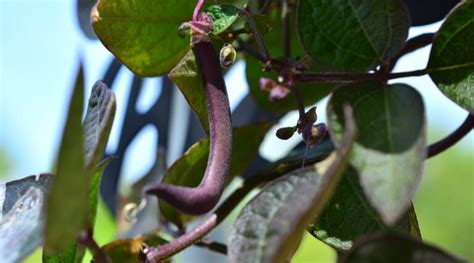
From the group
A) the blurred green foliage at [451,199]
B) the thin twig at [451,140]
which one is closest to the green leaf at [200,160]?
the thin twig at [451,140]

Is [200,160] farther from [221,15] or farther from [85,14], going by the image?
[85,14]

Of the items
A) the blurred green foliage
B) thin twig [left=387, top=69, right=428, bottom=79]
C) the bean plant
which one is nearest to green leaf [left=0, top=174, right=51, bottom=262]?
the bean plant

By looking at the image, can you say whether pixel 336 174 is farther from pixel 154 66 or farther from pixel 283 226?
pixel 154 66

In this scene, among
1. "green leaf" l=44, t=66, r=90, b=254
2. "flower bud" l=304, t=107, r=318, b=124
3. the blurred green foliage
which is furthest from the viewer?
the blurred green foliage

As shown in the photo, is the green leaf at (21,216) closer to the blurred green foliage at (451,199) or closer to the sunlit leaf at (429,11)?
the sunlit leaf at (429,11)

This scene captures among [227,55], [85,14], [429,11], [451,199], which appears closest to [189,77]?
[227,55]

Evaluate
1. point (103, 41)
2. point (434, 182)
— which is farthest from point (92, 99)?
point (434, 182)

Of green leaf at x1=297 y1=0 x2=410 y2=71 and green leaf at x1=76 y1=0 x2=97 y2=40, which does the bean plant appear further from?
green leaf at x1=76 y1=0 x2=97 y2=40
